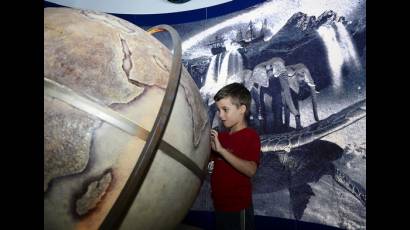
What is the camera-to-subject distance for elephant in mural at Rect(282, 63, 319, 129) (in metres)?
2.81

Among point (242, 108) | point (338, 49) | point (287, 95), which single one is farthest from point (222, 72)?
point (242, 108)

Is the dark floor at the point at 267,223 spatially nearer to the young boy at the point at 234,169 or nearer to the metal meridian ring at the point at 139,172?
the young boy at the point at 234,169

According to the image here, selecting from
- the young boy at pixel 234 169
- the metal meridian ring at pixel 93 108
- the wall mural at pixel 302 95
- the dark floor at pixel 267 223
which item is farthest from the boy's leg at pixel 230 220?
the metal meridian ring at pixel 93 108

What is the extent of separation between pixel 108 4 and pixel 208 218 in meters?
2.54

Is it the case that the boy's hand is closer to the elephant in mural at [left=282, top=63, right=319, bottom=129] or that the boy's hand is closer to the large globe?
the large globe

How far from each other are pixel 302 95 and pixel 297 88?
3.1 inches

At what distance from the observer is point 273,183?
2.97 metres

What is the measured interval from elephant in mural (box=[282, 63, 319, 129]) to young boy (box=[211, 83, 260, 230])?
3.03 ft

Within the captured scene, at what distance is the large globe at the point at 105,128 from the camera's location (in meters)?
1.09

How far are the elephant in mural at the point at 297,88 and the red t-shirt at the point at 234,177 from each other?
99cm

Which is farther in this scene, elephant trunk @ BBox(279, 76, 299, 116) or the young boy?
elephant trunk @ BBox(279, 76, 299, 116)

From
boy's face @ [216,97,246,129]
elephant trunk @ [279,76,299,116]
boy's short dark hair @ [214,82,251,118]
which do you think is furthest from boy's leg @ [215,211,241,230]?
elephant trunk @ [279,76,299,116]

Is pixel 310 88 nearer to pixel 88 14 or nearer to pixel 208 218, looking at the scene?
pixel 208 218

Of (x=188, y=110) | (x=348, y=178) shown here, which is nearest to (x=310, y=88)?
(x=348, y=178)
